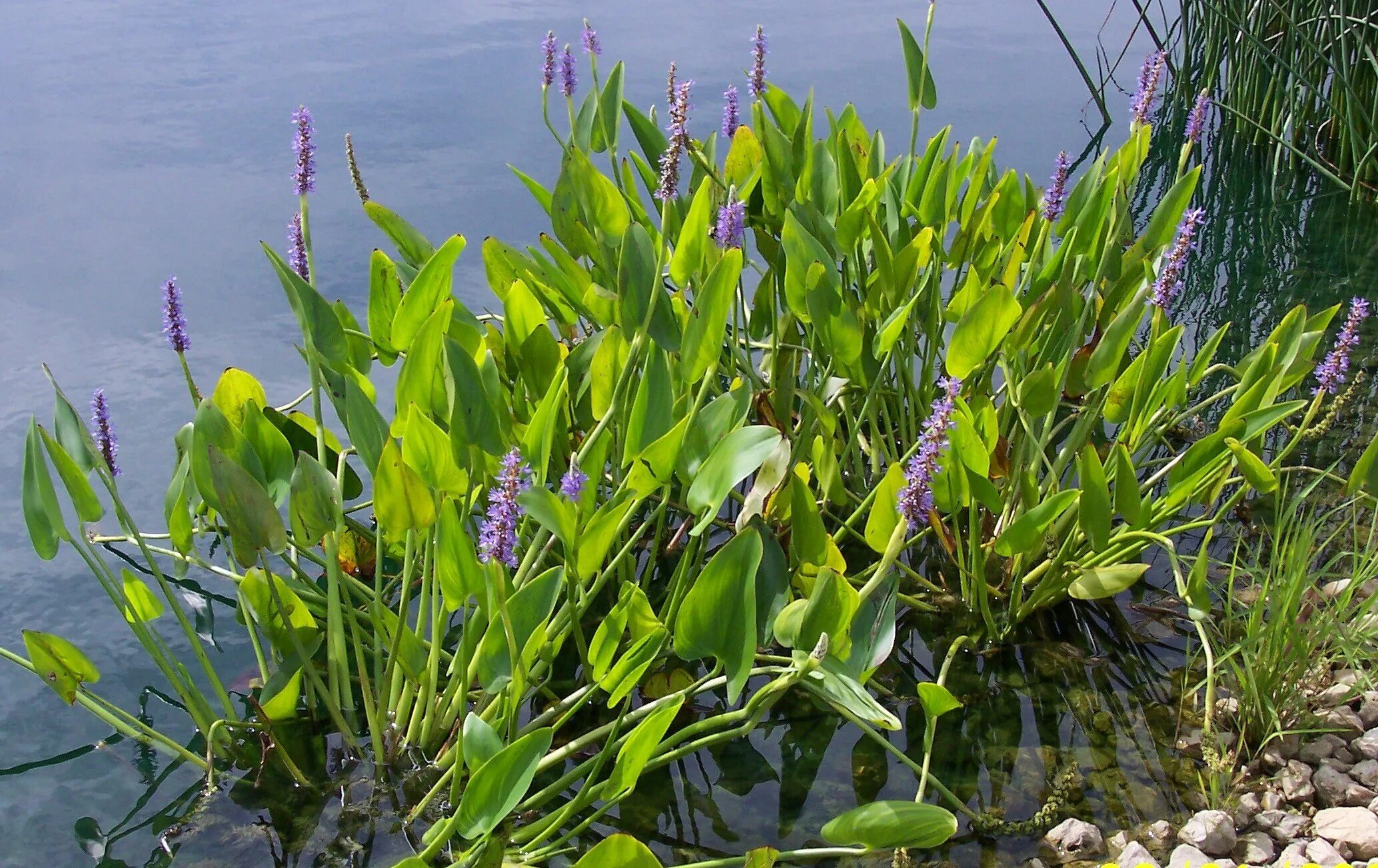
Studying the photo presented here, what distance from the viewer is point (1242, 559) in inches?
93.0

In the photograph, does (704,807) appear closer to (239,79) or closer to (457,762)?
(457,762)

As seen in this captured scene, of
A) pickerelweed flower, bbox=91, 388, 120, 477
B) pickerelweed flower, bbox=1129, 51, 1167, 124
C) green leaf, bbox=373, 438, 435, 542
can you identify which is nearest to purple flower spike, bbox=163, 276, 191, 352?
pickerelweed flower, bbox=91, 388, 120, 477

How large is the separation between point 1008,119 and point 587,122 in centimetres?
335

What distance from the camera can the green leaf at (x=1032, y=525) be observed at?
176 cm

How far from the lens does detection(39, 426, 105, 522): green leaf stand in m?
1.57

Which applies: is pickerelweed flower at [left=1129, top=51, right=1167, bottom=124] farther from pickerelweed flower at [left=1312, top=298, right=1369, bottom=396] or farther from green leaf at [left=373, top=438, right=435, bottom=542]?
green leaf at [left=373, top=438, right=435, bottom=542]

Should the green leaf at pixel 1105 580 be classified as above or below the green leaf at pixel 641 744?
below

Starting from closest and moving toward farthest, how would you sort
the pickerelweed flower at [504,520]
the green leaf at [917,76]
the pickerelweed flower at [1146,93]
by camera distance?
the pickerelweed flower at [504,520]
the pickerelweed flower at [1146,93]
the green leaf at [917,76]

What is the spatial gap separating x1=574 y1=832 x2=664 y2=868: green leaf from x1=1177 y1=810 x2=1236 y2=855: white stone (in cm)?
88

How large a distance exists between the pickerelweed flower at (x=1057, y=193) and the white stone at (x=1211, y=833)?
1.18 m

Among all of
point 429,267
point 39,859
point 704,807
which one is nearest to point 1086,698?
point 704,807

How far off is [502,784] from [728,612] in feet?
1.05

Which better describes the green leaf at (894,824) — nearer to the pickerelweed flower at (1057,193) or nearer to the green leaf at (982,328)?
the green leaf at (982,328)

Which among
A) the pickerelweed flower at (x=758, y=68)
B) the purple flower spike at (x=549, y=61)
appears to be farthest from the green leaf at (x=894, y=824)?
the purple flower spike at (x=549, y=61)
